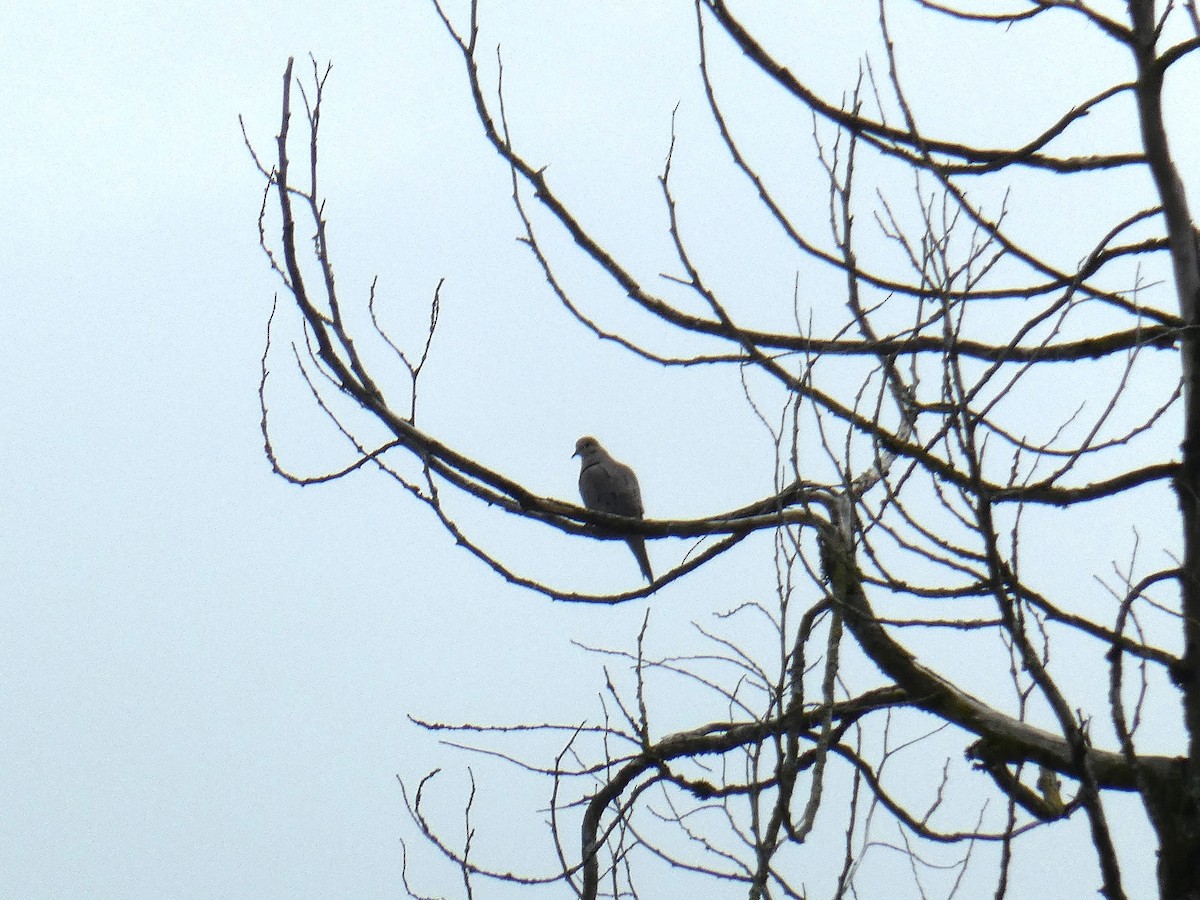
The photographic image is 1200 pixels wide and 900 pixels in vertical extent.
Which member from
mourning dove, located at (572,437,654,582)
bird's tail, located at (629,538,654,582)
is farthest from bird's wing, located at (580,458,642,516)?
bird's tail, located at (629,538,654,582)

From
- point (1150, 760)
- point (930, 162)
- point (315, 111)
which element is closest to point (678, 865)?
point (1150, 760)

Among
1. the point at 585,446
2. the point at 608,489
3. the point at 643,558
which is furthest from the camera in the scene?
the point at 585,446

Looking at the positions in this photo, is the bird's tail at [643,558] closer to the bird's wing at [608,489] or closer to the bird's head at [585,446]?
the bird's wing at [608,489]

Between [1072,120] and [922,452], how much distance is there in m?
0.97

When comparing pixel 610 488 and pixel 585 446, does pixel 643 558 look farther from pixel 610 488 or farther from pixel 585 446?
pixel 585 446

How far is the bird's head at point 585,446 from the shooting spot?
1097 centimetres

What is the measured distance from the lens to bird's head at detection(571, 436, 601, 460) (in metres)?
11.0

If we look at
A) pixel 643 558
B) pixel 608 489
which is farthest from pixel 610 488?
pixel 643 558

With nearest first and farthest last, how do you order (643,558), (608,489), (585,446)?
(643,558) → (608,489) → (585,446)

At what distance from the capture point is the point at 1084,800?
2.21m

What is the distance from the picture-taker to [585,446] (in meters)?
11.1

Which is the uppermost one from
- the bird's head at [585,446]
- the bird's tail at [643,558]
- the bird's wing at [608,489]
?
the bird's head at [585,446]

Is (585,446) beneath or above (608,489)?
above

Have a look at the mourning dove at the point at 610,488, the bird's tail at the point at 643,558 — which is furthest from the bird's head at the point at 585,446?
the bird's tail at the point at 643,558
